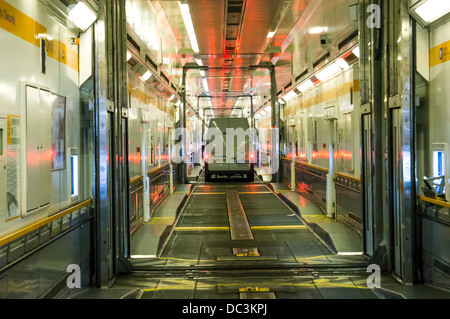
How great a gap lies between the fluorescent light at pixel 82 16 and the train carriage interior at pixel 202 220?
2cm

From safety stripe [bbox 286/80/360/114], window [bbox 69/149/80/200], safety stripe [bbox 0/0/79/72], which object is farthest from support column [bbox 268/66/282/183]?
window [bbox 69/149/80/200]

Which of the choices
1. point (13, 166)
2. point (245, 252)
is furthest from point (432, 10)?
point (13, 166)

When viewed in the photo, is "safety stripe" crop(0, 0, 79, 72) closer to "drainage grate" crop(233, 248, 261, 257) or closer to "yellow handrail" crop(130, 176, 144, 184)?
"yellow handrail" crop(130, 176, 144, 184)

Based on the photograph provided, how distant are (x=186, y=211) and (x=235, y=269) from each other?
5.33 metres

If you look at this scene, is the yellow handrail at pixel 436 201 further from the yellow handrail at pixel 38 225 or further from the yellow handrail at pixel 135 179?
the yellow handrail at pixel 135 179

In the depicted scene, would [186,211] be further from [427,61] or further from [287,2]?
[427,61]

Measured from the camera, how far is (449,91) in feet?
Answer: 14.1

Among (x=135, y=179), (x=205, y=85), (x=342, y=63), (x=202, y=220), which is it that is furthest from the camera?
(x=205, y=85)

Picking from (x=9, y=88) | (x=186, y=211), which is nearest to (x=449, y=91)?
(x=9, y=88)

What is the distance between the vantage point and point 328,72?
28.4 ft

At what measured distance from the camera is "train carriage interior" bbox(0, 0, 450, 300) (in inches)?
140

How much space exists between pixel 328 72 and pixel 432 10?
441 cm

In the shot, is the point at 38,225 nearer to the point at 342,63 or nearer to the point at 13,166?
the point at 13,166

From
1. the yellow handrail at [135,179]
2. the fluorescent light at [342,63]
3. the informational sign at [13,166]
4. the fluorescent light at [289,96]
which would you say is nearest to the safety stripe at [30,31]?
the informational sign at [13,166]
